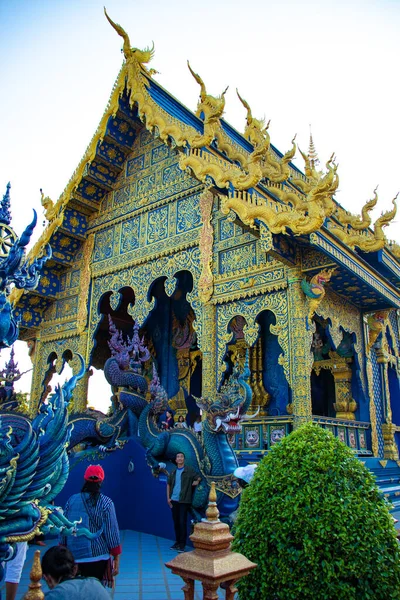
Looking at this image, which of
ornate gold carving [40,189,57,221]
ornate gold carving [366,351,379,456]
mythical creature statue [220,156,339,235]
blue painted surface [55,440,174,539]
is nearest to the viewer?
blue painted surface [55,440,174,539]

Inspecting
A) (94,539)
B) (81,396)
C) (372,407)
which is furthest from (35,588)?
(81,396)

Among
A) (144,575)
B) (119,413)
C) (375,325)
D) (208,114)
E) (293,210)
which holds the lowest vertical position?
(144,575)

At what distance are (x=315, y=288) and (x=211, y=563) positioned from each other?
5.19 metres

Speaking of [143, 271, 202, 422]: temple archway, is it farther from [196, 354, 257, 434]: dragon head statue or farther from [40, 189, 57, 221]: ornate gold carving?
[196, 354, 257, 434]: dragon head statue

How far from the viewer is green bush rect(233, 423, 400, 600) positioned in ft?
9.16

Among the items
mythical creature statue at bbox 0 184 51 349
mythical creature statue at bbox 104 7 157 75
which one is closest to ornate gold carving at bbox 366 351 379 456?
mythical creature statue at bbox 104 7 157 75

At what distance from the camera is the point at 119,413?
7809 mm

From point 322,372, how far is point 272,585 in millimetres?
8897

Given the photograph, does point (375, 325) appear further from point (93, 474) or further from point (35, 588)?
point (35, 588)

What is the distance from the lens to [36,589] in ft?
6.45

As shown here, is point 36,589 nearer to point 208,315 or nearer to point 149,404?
point 149,404

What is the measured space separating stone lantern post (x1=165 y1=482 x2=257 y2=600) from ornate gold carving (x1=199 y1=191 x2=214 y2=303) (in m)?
6.04

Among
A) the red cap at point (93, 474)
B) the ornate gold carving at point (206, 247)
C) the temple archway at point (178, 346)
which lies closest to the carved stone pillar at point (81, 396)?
the temple archway at point (178, 346)

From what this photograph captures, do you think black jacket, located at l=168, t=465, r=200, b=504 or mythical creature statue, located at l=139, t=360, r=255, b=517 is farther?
mythical creature statue, located at l=139, t=360, r=255, b=517
